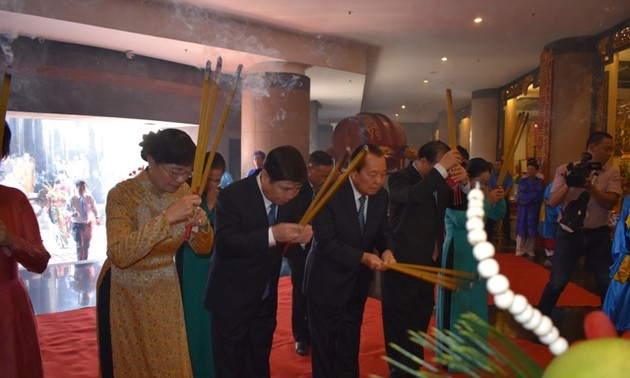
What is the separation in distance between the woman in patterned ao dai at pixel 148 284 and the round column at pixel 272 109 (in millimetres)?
2815

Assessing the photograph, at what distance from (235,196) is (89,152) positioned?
169 centimetres

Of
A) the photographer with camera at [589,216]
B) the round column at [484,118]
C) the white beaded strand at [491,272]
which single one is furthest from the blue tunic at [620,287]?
the white beaded strand at [491,272]

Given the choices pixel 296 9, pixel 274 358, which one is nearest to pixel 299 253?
pixel 274 358

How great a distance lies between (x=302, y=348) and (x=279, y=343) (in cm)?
21

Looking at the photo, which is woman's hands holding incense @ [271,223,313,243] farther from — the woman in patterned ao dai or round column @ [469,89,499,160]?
round column @ [469,89,499,160]

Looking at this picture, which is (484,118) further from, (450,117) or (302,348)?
(302,348)

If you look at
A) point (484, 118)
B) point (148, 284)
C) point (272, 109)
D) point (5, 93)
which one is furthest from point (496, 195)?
point (272, 109)

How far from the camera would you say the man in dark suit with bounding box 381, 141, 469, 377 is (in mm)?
2182

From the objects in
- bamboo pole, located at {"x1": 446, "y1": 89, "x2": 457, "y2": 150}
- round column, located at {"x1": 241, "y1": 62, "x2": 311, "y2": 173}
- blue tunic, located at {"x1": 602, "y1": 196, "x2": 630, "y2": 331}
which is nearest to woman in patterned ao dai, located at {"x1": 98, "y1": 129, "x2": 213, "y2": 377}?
bamboo pole, located at {"x1": 446, "y1": 89, "x2": 457, "y2": 150}

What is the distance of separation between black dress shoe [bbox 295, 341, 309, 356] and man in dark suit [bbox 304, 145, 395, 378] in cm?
65

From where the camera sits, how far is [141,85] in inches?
117

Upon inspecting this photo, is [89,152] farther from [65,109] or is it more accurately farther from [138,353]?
[138,353]

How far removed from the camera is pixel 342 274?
188 centimetres

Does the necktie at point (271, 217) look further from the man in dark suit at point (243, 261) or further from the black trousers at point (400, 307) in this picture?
the black trousers at point (400, 307)
